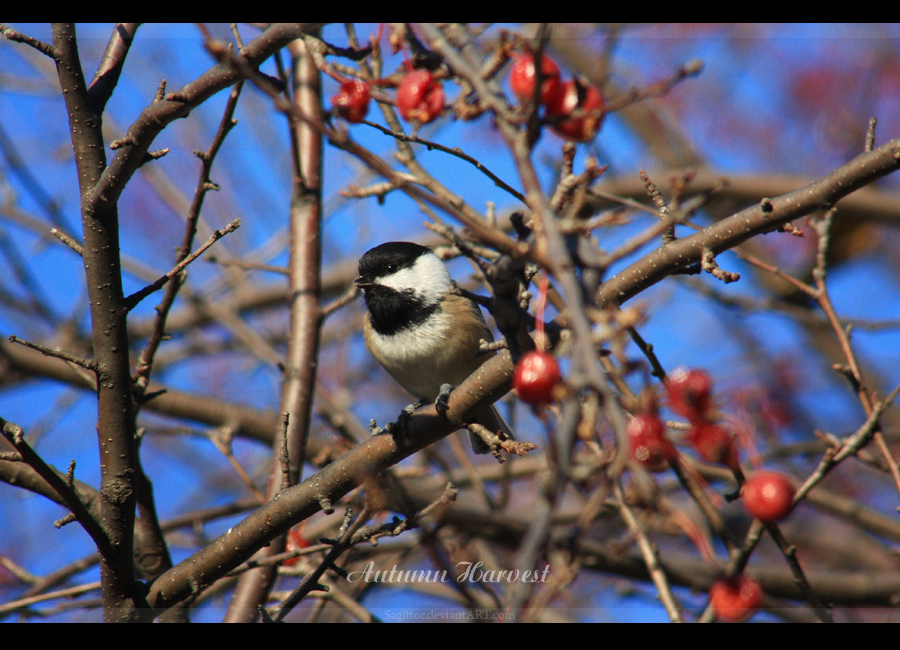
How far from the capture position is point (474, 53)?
4.05 feet

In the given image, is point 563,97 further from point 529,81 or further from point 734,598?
point 734,598

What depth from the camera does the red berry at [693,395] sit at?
130 cm

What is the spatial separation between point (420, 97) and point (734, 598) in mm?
1064

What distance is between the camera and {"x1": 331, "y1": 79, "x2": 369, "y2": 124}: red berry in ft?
5.03

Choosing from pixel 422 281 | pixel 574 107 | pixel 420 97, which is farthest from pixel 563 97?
pixel 422 281

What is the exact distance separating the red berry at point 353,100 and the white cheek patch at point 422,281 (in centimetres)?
187

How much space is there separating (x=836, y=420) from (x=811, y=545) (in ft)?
5.26

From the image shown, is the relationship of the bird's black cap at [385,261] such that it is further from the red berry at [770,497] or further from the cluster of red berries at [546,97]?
the red berry at [770,497]

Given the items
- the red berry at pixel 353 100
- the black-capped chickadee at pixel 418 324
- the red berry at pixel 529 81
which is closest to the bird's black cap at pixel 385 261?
the black-capped chickadee at pixel 418 324

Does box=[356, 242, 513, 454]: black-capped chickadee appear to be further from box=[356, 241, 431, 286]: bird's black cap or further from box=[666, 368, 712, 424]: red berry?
box=[666, 368, 712, 424]: red berry

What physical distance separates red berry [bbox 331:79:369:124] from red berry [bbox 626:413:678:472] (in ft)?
2.86

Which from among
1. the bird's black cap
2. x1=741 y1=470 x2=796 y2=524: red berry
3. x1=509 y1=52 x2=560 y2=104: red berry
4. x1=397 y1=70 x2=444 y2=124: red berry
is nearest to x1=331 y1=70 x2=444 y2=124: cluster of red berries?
x1=397 y1=70 x2=444 y2=124: red berry

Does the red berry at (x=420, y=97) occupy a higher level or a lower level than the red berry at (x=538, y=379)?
higher
